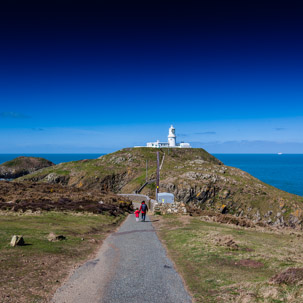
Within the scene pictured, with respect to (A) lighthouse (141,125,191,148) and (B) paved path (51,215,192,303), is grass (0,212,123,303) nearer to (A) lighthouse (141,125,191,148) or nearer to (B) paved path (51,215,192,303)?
(B) paved path (51,215,192,303)

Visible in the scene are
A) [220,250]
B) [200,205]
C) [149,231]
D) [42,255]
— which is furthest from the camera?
[200,205]

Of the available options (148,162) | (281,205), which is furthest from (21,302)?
(148,162)

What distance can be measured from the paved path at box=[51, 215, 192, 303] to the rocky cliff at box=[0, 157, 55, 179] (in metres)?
147

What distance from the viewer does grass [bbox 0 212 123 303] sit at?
10.7 meters

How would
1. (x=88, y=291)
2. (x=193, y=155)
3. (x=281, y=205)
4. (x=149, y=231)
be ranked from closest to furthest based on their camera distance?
(x=88, y=291) < (x=149, y=231) < (x=281, y=205) < (x=193, y=155)

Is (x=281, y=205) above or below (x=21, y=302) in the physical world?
below

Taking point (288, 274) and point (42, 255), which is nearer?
point (288, 274)

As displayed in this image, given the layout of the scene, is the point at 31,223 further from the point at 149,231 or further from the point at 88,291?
the point at 88,291

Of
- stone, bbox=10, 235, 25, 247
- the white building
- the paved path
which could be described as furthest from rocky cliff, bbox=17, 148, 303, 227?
stone, bbox=10, 235, 25, 247

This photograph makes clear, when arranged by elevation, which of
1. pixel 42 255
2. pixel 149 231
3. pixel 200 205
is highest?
pixel 42 255

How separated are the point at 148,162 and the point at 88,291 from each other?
315ft

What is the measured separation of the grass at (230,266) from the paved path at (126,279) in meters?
0.88

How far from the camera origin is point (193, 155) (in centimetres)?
12675

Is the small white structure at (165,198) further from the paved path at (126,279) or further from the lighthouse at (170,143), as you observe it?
the lighthouse at (170,143)
